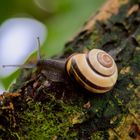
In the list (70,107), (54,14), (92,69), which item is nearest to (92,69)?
(92,69)

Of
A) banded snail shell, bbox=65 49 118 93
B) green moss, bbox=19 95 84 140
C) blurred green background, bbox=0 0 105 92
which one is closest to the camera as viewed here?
green moss, bbox=19 95 84 140

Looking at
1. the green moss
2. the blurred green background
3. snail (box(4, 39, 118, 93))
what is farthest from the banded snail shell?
the blurred green background

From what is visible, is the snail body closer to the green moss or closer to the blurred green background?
the green moss

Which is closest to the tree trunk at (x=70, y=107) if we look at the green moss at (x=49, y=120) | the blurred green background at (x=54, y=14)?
the green moss at (x=49, y=120)

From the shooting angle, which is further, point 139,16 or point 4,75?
point 4,75

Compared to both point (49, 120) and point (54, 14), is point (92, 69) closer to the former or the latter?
point (49, 120)

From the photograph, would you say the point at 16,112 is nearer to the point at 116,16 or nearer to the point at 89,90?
the point at 89,90

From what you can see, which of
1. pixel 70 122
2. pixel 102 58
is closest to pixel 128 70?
pixel 102 58

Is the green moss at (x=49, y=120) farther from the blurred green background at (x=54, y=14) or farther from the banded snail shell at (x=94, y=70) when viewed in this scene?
the blurred green background at (x=54, y=14)
